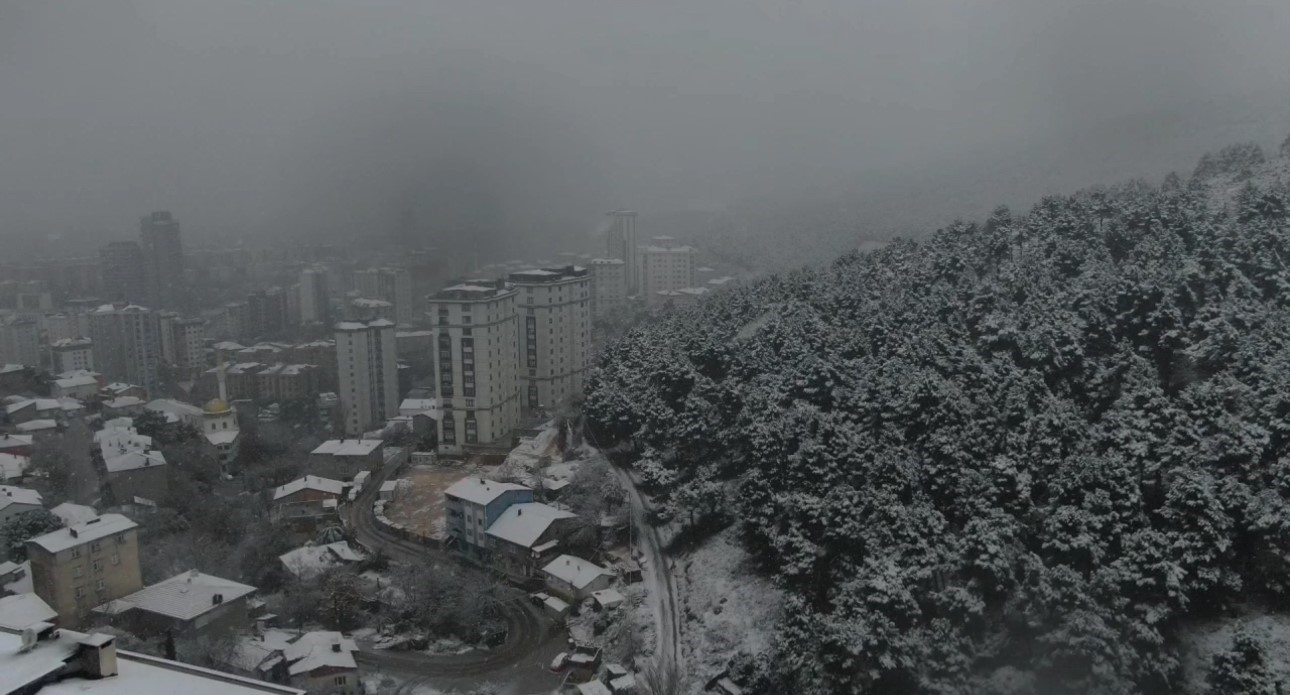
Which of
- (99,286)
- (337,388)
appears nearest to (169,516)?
(337,388)

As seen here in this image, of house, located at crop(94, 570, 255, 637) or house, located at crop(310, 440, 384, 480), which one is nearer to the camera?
house, located at crop(94, 570, 255, 637)

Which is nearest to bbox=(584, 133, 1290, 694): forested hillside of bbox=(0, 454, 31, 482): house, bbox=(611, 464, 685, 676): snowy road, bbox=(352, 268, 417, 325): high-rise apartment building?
bbox=(611, 464, 685, 676): snowy road

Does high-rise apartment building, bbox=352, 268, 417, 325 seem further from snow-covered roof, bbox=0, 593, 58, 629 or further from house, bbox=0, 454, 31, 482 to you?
snow-covered roof, bbox=0, 593, 58, 629

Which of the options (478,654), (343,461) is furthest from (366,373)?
(478,654)

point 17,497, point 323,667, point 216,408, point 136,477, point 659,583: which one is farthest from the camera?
point 216,408

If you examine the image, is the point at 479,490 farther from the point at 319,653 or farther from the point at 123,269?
the point at 123,269

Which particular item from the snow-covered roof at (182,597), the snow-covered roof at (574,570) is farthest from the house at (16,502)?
the snow-covered roof at (574,570)
